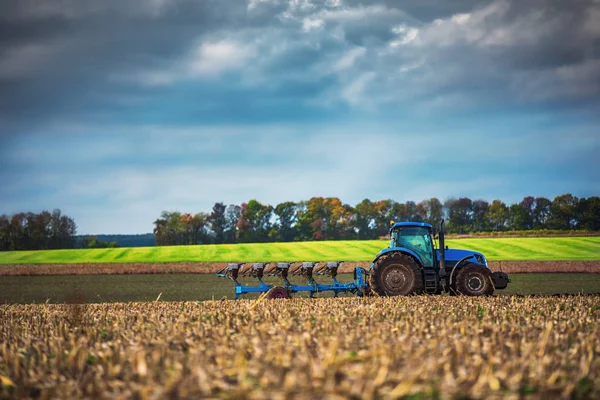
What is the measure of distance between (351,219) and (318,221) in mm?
5923

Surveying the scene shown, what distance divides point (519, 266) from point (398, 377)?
39.1 m

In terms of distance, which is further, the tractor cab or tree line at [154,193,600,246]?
tree line at [154,193,600,246]

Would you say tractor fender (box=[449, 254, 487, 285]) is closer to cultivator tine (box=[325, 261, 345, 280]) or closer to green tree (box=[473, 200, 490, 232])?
cultivator tine (box=[325, 261, 345, 280])

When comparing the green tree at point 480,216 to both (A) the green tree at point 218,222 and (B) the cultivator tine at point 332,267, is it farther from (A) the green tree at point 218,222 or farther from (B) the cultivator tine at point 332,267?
(B) the cultivator tine at point 332,267

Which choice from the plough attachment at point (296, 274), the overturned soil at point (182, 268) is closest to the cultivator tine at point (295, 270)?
the plough attachment at point (296, 274)

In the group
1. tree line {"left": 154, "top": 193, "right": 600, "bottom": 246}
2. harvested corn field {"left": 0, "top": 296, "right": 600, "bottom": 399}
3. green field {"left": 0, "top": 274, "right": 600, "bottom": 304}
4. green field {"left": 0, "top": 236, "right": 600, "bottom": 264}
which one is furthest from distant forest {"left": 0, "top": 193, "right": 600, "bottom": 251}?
harvested corn field {"left": 0, "top": 296, "right": 600, "bottom": 399}

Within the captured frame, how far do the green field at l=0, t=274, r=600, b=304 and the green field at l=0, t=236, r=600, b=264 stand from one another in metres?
16.2

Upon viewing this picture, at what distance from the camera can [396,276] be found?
57.9ft

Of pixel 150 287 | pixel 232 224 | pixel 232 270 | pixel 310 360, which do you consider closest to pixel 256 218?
pixel 232 224

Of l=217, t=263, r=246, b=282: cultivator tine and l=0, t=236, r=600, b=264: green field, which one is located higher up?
l=217, t=263, r=246, b=282: cultivator tine

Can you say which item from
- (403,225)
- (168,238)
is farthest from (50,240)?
(403,225)

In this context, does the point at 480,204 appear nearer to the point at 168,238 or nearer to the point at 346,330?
the point at 168,238

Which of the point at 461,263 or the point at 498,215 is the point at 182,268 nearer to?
the point at 461,263

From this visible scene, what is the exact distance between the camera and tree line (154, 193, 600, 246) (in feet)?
321
